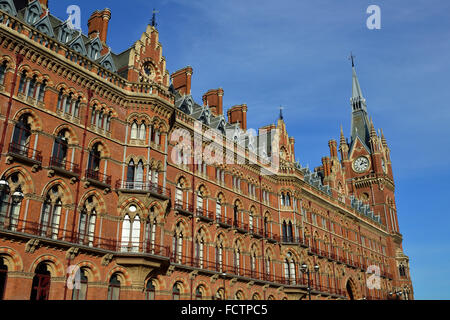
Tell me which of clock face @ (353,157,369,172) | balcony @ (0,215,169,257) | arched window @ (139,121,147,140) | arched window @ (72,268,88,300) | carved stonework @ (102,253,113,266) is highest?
clock face @ (353,157,369,172)


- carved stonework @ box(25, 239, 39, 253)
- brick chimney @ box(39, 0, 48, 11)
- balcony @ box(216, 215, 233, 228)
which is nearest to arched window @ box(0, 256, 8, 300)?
carved stonework @ box(25, 239, 39, 253)

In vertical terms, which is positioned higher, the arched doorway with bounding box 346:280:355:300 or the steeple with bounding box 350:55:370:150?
the steeple with bounding box 350:55:370:150

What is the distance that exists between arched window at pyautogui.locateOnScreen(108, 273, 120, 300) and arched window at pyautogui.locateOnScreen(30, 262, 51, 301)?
4470mm

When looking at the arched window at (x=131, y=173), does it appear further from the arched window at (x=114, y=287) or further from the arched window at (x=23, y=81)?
the arched window at (x=23, y=81)

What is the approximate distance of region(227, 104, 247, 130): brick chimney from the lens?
184 feet

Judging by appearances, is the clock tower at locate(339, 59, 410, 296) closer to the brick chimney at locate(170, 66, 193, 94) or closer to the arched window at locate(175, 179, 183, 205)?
the brick chimney at locate(170, 66, 193, 94)

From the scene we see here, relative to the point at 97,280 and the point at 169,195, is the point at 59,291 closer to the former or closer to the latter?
the point at 97,280

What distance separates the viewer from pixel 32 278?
24.5 m

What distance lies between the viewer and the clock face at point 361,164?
3627 inches

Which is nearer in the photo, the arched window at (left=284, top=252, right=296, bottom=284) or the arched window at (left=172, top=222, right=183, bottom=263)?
the arched window at (left=172, top=222, right=183, bottom=263)

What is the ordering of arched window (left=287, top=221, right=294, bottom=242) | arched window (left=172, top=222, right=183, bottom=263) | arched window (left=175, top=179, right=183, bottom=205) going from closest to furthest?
arched window (left=172, top=222, right=183, bottom=263), arched window (left=175, top=179, right=183, bottom=205), arched window (left=287, top=221, right=294, bottom=242)

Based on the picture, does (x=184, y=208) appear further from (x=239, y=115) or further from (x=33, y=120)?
(x=239, y=115)
